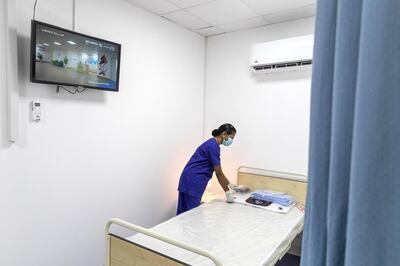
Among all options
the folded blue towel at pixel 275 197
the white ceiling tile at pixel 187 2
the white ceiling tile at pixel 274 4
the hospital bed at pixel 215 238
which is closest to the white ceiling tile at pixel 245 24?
the white ceiling tile at pixel 274 4

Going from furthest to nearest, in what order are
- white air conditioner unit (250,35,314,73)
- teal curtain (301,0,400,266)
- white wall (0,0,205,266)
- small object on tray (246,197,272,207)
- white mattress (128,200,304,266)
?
white air conditioner unit (250,35,314,73) → small object on tray (246,197,272,207) → white wall (0,0,205,266) → white mattress (128,200,304,266) → teal curtain (301,0,400,266)

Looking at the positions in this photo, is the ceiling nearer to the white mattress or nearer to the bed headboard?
the bed headboard

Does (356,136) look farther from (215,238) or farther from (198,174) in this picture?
(198,174)

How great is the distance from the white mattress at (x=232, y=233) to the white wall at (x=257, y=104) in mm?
783

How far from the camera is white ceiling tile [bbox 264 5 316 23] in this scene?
2.77 m

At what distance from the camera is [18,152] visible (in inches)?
74.5

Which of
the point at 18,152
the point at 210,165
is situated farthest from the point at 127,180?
the point at 18,152

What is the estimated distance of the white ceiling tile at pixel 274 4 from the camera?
258cm

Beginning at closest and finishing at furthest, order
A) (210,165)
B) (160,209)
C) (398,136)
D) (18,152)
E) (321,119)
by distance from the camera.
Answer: (398,136), (321,119), (18,152), (210,165), (160,209)

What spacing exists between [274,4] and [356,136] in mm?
2627

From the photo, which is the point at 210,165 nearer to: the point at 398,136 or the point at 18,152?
the point at 18,152

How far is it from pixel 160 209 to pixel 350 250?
2.88m

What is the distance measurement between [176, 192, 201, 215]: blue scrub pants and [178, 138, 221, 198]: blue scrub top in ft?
0.16

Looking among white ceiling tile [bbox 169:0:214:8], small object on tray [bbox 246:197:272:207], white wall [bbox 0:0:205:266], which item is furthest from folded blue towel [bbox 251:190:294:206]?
white ceiling tile [bbox 169:0:214:8]
